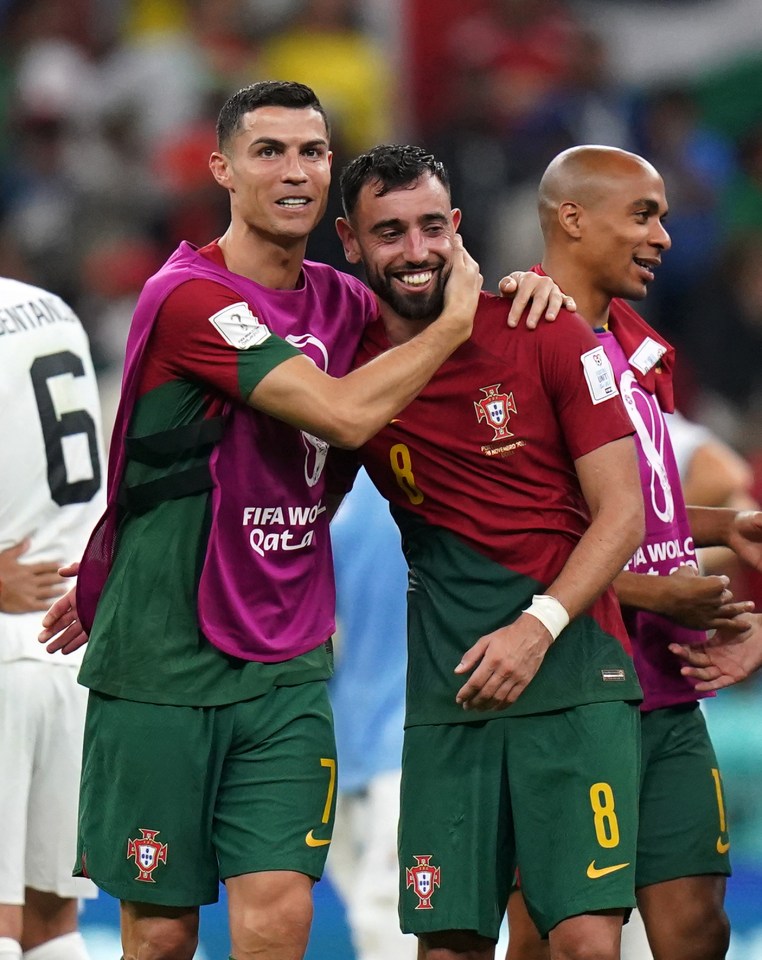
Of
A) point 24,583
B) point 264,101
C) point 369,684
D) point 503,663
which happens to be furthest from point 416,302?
point 369,684

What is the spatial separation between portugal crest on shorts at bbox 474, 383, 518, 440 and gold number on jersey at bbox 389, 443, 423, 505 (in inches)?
8.5

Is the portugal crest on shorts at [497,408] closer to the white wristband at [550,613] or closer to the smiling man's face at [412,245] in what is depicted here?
the smiling man's face at [412,245]

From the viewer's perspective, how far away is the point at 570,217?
472 cm

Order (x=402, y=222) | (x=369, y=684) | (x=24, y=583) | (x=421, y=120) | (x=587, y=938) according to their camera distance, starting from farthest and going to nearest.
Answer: (x=421, y=120)
(x=369, y=684)
(x=24, y=583)
(x=402, y=222)
(x=587, y=938)

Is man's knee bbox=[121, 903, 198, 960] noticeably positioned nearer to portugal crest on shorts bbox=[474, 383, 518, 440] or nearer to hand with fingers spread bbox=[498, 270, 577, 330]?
portugal crest on shorts bbox=[474, 383, 518, 440]

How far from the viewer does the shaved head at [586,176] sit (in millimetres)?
4715

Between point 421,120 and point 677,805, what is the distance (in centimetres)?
846

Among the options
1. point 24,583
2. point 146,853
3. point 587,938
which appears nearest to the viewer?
point 587,938

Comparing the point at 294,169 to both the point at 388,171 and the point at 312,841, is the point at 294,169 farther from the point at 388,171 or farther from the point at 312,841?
the point at 312,841

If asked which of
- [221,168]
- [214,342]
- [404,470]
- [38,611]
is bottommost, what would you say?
[38,611]

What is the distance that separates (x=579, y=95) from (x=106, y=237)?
3082mm

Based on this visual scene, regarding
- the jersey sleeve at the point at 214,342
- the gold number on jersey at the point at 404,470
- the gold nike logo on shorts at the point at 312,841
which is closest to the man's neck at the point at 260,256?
the jersey sleeve at the point at 214,342

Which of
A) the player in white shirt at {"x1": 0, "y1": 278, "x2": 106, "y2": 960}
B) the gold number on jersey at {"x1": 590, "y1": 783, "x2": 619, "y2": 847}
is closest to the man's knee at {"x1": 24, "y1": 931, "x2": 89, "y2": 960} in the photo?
the player in white shirt at {"x1": 0, "y1": 278, "x2": 106, "y2": 960}

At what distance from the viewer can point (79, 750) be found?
511 centimetres
